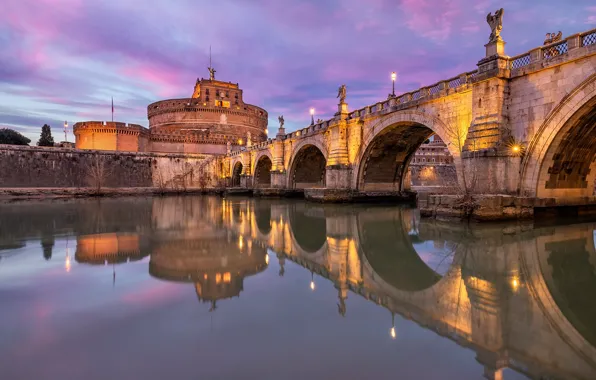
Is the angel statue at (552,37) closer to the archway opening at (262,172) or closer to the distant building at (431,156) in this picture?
the archway opening at (262,172)

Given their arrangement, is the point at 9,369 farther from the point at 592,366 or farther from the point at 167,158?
the point at 167,158

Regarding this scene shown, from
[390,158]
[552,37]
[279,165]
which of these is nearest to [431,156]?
[279,165]

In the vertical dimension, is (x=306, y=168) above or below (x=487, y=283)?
above

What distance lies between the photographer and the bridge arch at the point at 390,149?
17484 mm

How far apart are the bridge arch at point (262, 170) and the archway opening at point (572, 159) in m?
26.4

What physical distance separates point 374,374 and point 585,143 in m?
12.5

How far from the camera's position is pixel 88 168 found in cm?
3981

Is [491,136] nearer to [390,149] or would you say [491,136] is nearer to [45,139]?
[390,149]

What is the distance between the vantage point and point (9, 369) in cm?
Answer: 274

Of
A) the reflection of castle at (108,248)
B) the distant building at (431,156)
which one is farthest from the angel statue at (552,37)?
the distant building at (431,156)

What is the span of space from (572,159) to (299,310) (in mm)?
11808

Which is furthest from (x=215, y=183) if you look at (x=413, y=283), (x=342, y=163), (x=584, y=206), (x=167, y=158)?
(x=413, y=283)

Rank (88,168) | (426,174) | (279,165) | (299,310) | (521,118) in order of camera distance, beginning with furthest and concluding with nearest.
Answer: (426,174) → (88,168) → (279,165) → (521,118) → (299,310)

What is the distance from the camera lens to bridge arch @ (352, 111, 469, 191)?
57.4ft
